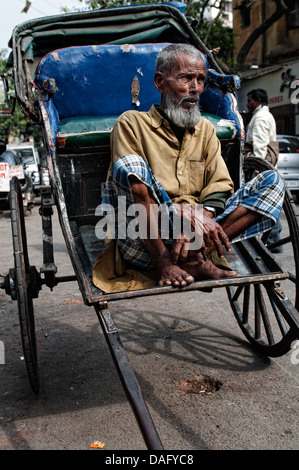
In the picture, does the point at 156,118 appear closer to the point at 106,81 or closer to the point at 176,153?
the point at 176,153

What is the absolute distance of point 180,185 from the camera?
244 centimetres

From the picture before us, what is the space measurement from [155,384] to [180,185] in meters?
1.13

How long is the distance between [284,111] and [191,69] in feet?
53.4

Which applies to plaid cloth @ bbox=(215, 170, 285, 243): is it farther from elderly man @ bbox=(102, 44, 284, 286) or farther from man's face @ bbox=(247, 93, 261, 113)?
man's face @ bbox=(247, 93, 261, 113)

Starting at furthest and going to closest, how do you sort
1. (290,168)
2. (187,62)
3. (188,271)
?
(290,168) < (187,62) < (188,271)

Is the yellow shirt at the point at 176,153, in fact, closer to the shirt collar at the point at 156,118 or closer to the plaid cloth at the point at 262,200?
the shirt collar at the point at 156,118

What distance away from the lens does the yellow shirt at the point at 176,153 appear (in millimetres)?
2377

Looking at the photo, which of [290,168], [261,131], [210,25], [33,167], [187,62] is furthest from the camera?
[33,167]

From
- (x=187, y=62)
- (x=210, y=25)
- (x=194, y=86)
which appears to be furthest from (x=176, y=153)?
(x=210, y=25)

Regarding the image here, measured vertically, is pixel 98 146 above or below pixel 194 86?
below

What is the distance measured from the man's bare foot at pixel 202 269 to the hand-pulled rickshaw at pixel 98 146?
0.08 meters
